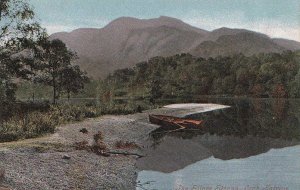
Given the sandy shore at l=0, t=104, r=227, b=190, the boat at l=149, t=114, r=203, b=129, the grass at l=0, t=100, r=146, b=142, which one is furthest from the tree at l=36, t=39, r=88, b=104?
the sandy shore at l=0, t=104, r=227, b=190

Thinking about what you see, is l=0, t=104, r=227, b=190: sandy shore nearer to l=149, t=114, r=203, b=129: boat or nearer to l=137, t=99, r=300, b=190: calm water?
l=137, t=99, r=300, b=190: calm water

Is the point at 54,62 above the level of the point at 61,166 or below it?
above

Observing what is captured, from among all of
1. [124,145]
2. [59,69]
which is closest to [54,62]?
[59,69]

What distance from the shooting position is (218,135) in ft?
123

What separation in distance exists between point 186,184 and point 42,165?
6.08 metres

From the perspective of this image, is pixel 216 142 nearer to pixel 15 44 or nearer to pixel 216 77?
pixel 15 44

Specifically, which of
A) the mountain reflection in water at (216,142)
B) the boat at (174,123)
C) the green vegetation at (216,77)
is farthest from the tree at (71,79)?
the green vegetation at (216,77)

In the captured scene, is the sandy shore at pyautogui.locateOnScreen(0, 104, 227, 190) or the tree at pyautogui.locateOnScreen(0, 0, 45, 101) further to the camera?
the tree at pyautogui.locateOnScreen(0, 0, 45, 101)

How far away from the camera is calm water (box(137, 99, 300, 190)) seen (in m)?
19.2

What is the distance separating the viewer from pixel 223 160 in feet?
82.3

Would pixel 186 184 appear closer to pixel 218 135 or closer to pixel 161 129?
pixel 218 135

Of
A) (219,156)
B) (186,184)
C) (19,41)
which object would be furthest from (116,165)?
(19,41)

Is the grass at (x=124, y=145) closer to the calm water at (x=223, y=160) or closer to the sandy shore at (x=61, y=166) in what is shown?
the sandy shore at (x=61, y=166)

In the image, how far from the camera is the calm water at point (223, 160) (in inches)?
754
